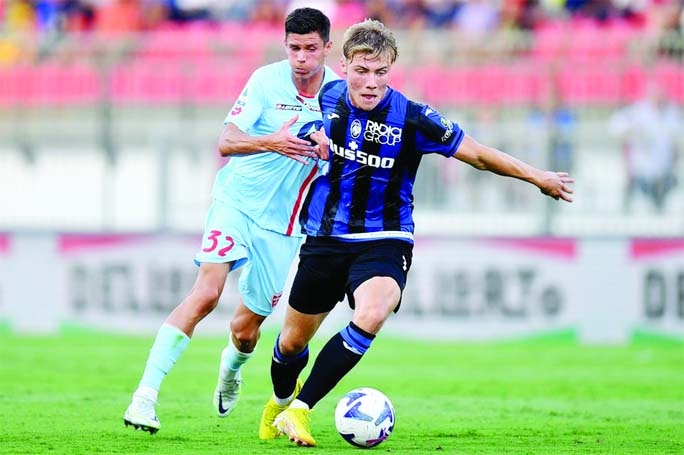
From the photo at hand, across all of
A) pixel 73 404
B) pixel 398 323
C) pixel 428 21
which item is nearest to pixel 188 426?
pixel 73 404

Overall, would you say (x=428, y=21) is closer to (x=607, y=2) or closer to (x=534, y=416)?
(x=607, y=2)

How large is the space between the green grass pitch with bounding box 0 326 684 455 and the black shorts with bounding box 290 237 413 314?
874 mm

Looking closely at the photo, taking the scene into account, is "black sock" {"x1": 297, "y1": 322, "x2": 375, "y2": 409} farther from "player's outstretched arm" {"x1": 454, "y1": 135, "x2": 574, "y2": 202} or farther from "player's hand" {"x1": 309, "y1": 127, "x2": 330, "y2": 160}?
"player's outstretched arm" {"x1": 454, "y1": 135, "x2": 574, "y2": 202}

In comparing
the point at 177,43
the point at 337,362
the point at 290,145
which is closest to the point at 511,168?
the point at 290,145

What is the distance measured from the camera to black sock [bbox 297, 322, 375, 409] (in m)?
7.45


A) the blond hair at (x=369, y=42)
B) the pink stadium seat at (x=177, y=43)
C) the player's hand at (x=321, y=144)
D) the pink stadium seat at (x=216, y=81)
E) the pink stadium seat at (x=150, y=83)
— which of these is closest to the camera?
the blond hair at (x=369, y=42)

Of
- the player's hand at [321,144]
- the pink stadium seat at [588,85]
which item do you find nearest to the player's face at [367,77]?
the player's hand at [321,144]

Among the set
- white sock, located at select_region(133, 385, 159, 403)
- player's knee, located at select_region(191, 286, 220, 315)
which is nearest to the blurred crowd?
player's knee, located at select_region(191, 286, 220, 315)

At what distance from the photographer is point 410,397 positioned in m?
10.8

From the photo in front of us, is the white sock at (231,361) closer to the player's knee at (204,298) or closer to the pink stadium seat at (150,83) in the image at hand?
the player's knee at (204,298)

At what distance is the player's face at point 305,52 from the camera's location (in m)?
8.09

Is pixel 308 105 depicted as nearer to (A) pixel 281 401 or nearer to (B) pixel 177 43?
(A) pixel 281 401

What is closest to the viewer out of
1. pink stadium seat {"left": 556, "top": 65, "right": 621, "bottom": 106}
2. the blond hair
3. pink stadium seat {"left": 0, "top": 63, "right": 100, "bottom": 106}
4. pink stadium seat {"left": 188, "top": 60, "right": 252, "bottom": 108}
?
the blond hair

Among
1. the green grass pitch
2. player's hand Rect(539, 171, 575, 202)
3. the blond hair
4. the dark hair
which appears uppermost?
the dark hair
